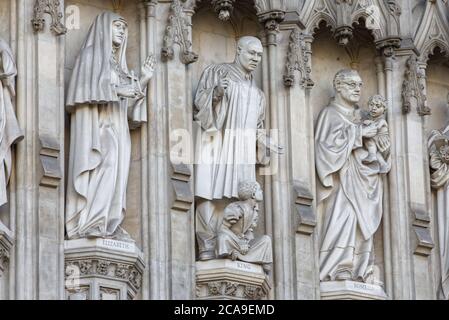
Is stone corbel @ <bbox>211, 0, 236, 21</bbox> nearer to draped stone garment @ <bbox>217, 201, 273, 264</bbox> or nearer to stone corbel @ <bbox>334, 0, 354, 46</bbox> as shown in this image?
stone corbel @ <bbox>334, 0, 354, 46</bbox>

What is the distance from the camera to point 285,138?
36125mm

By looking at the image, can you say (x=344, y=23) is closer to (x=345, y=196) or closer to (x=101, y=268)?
(x=345, y=196)

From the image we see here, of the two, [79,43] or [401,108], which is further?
[401,108]

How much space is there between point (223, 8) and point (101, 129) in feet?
8.68

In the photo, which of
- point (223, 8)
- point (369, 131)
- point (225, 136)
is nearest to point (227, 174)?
point (225, 136)

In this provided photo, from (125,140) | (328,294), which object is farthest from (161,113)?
(328,294)

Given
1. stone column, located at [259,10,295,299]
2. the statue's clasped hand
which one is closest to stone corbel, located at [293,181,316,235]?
stone column, located at [259,10,295,299]

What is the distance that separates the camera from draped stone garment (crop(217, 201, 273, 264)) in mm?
34844

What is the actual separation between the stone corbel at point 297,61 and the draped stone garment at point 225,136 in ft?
2.47

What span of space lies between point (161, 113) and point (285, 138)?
1893 mm

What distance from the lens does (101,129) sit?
34.5m

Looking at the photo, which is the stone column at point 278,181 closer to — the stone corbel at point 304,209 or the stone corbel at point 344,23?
the stone corbel at point 304,209

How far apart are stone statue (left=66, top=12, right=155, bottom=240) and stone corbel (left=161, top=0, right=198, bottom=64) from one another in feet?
1.34

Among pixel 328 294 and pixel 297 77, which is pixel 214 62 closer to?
pixel 297 77
